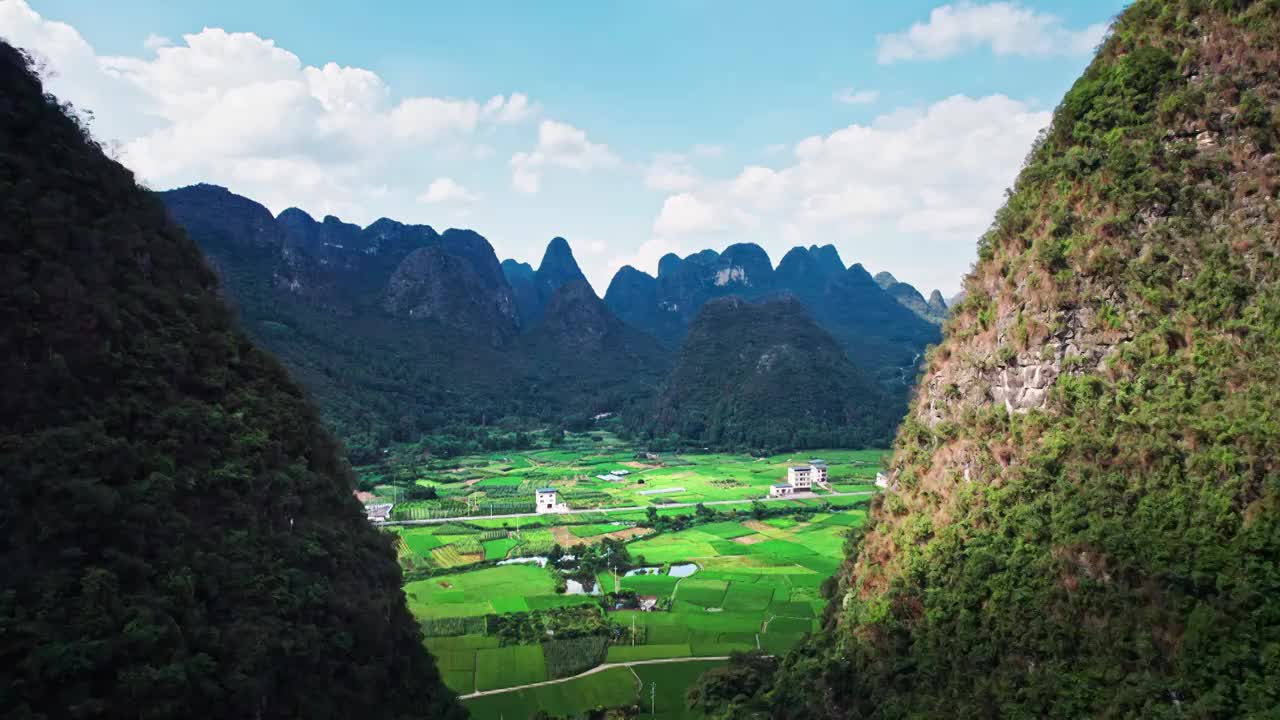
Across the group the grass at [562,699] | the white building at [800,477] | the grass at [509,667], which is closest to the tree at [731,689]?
the grass at [562,699]

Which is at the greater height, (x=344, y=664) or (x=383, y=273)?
(x=383, y=273)

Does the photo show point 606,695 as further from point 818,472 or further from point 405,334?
point 405,334

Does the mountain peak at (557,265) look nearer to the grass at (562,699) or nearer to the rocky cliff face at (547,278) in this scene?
the rocky cliff face at (547,278)

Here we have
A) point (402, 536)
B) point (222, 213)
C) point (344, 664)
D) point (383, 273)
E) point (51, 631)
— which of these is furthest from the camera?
point (383, 273)

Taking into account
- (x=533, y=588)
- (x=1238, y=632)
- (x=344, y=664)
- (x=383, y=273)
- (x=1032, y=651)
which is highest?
(x=383, y=273)

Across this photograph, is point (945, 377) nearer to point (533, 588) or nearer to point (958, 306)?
point (958, 306)

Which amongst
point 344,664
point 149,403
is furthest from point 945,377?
point 149,403

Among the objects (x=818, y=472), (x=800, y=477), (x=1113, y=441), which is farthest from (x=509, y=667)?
(x=818, y=472)
